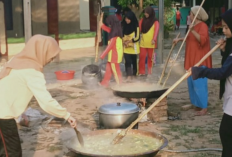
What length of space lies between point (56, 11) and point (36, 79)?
12522 mm

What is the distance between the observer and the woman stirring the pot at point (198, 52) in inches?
259

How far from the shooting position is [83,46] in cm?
1695

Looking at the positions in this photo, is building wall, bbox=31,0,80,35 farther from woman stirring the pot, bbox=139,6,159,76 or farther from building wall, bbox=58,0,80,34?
woman stirring the pot, bbox=139,6,159,76

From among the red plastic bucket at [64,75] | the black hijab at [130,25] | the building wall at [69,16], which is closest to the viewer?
the black hijab at [130,25]

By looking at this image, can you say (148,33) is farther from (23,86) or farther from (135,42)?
(23,86)

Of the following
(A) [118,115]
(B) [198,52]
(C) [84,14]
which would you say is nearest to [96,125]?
(A) [118,115]

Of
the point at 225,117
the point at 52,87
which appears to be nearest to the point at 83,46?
the point at 52,87

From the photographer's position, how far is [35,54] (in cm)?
355

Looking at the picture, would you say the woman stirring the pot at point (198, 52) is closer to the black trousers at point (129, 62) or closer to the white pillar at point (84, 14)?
the black trousers at point (129, 62)

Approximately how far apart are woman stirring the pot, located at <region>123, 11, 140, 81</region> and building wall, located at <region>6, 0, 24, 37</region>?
622 centimetres

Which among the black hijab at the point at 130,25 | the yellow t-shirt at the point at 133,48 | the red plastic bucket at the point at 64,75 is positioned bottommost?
the red plastic bucket at the point at 64,75

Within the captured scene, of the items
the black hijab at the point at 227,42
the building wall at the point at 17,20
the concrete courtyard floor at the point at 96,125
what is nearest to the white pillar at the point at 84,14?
the building wall at the point at 17,20

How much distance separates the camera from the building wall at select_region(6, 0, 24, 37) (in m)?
14.5

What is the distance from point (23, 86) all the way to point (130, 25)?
6.11 m
